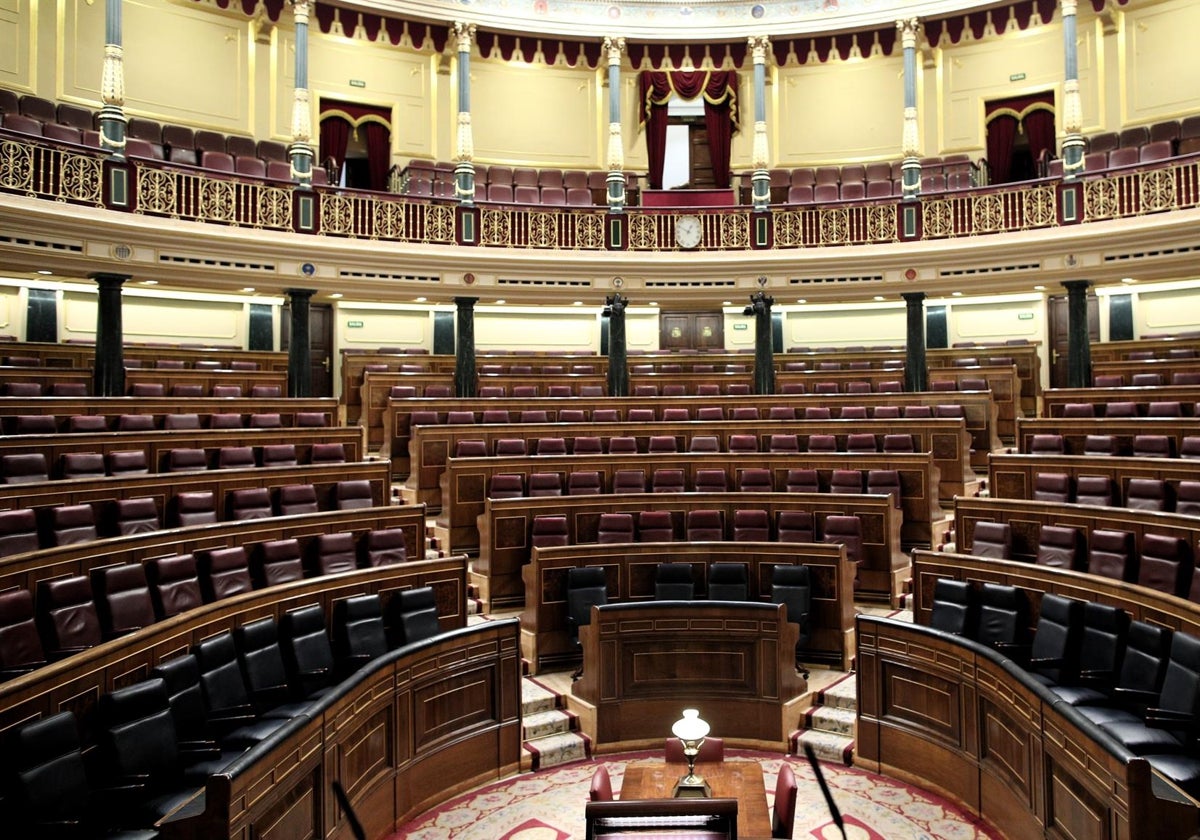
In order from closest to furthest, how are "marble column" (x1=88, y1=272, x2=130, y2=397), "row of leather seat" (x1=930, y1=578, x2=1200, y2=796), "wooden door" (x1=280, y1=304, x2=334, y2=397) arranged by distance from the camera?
1. "row of leather seat" (x1=930, y1=578, x2=1200, y2=796)
2. "marble column" (x1=88, y1=272, x2=130, y2=397)
3. "wooden door" (x1=280, y1=304, x2=334, y2=397)

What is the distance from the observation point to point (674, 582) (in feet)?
18.8

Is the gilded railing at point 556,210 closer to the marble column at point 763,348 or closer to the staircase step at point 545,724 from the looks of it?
the marble column at point 763,348

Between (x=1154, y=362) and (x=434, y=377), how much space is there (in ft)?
23.6

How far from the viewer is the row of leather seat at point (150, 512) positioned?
15.1 ft

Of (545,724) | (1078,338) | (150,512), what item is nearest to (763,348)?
(1078,338)

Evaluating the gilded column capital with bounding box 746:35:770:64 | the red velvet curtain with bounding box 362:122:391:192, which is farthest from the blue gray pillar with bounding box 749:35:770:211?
the red velvet curtain with bounding box 362:122:391:192

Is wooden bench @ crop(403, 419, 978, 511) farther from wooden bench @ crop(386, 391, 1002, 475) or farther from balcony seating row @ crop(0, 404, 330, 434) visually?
balcony seating row @ crop(0, 404, 330, 434)

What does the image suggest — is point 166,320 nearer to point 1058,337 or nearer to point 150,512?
point 150,512

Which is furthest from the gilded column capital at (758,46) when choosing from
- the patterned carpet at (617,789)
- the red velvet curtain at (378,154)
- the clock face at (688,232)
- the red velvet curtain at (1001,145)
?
the patterned carpet at (617,789)

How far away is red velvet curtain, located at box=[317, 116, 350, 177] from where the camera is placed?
1155 centimetres

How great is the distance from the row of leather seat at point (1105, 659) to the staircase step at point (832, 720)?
72 centimetres

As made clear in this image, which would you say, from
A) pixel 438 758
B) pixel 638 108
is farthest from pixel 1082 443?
pixel 638 108

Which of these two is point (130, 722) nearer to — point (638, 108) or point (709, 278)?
point (709, 278)

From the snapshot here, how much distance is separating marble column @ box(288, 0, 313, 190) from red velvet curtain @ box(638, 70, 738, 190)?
455 centimetres
